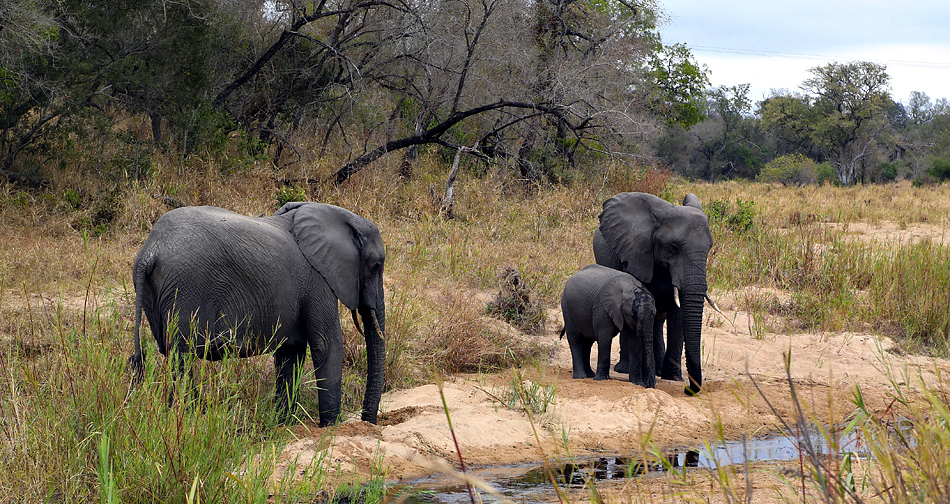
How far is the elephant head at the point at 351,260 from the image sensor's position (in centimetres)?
492

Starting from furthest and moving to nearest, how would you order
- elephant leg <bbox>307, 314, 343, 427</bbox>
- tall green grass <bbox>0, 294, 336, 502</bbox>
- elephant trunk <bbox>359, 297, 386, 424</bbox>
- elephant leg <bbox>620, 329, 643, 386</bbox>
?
elephant leg <bbox>620, 329, 643, 386</bbox>, elephant trunk <bbox>359, 297, 386, 424</bbox>, elephant leg <bbox>307, 314, 343, 427</bbox>, tall green grass <bbox>0, 294, 336, 502</bbox>

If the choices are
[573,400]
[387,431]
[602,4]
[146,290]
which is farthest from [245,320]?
[602,4]

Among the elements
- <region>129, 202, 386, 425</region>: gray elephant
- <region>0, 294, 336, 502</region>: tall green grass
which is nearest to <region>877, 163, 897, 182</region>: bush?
<region>129, 202, 386, 425</region>: gray elephant

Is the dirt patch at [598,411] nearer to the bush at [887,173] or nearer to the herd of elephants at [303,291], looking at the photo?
the herd of elephants at [303,291]

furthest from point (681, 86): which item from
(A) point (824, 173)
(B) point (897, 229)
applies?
(A) point (824, 173)

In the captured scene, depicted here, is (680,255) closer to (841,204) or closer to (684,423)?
(684,423)

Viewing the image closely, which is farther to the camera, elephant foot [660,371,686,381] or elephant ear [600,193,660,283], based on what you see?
elephant foot [660,371,686,381]

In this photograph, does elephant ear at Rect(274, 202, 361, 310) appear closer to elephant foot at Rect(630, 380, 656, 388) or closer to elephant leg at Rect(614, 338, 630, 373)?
elephant foot at Rect(630, 380, 656, 388)

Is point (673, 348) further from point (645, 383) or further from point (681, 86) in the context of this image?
point (681, 86)

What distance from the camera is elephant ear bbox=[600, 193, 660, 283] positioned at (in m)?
6.75

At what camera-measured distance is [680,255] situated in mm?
6520

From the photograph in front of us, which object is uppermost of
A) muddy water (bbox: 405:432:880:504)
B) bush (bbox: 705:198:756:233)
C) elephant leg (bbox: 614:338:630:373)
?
bush (bbox: 705:198:756:233)

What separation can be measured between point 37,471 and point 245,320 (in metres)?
1.50

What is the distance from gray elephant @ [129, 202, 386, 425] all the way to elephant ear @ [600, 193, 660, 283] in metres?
2.30
